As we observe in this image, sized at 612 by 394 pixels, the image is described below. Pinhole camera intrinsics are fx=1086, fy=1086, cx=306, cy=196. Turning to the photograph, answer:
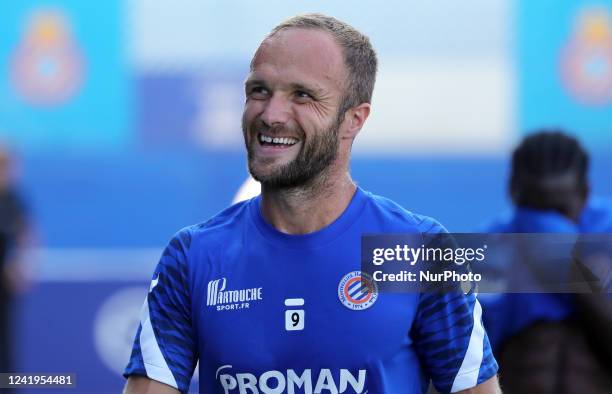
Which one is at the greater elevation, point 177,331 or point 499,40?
point 499,40

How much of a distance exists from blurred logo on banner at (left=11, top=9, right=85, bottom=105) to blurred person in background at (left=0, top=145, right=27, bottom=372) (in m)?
0.42

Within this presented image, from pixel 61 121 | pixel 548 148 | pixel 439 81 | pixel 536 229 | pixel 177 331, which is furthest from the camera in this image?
pixel 61 121

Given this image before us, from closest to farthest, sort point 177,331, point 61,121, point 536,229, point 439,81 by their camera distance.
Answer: point 177,331
point 536,229
point 439,81
point 61,121

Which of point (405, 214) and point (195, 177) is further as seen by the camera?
point (195, 177)

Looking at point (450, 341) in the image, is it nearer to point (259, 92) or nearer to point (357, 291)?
point (357, 291)

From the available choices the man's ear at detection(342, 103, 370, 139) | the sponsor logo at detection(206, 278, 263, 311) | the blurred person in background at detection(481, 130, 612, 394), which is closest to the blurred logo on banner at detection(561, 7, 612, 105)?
the blurred person in background at detection(481, 130, 612, 394)

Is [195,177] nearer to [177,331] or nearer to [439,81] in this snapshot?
[439,81]

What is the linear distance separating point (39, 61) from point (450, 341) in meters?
4.54

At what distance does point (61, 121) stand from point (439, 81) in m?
2.08

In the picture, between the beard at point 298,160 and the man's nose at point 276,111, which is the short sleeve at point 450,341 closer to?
the beard at point 298,160

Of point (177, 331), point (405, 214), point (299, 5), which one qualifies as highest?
point (299, 5)

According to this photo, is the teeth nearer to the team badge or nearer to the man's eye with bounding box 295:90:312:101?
the man's eye with bounding box 295:90:312:101

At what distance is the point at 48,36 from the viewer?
6117 millimetres

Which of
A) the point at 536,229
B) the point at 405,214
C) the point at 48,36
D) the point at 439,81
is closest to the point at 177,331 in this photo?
the point at 405,214
